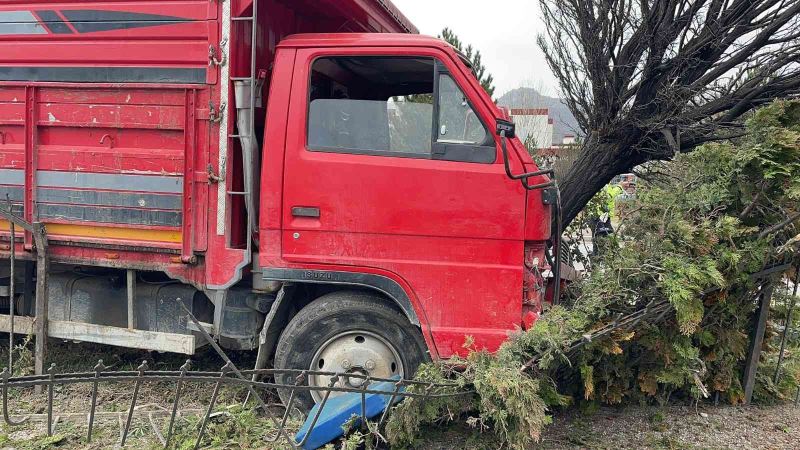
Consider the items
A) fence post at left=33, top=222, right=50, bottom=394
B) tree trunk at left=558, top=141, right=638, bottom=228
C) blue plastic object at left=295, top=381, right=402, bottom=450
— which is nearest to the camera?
blue plastic object at left=295, top=381, right=402, bottom=450

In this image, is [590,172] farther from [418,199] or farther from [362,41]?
[362,41]

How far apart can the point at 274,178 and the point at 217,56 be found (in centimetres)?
84

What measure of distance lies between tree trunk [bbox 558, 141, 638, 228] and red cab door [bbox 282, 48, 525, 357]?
2.11 m

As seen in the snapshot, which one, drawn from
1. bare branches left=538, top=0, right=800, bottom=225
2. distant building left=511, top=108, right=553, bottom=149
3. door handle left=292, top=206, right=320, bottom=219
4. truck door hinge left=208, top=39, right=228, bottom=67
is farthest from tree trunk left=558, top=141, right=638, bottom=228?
distant building left=511, top=108, right=553, bottom=149

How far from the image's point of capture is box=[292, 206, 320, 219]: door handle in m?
3.45

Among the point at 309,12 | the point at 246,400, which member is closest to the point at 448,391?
the point at 246,400

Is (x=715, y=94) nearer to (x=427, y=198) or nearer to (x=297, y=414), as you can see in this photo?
(x=427, y=198)

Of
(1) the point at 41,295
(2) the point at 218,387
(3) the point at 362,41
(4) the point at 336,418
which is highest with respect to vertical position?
(3) the point at 362,41

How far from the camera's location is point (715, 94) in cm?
479

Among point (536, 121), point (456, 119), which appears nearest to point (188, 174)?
point (456, 119)

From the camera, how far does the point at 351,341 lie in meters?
3.56

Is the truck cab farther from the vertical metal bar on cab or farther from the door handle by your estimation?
the vertical metal bar on cab

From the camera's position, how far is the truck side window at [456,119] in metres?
3.39

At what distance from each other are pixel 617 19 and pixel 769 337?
108 inches
